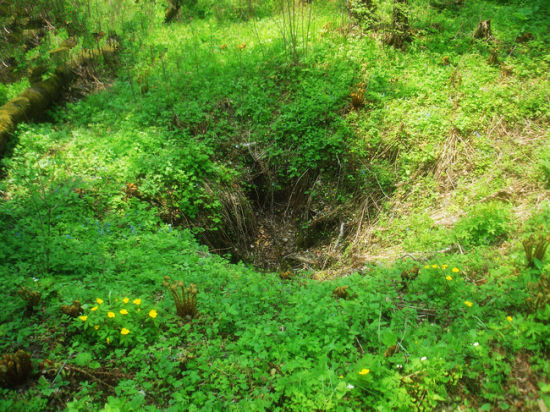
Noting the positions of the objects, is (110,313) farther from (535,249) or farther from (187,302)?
(535,249)

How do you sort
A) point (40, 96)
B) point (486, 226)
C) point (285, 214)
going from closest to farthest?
point (486, 226)
point (285, 214)
point (40, 96)

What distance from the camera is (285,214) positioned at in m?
6.14

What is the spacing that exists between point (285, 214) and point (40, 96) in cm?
579

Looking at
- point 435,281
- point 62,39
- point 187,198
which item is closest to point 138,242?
point 187,198

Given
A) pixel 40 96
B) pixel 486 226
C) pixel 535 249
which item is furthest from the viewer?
pixel 40 96

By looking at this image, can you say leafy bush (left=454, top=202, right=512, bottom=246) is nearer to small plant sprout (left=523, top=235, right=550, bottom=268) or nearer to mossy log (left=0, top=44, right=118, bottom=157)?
small plant sprout (left=523, top=235, right=550, bottom=268)

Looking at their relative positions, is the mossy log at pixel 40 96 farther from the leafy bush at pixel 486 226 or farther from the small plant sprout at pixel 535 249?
the small plant sprout at pixel 535 249

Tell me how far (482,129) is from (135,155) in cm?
547

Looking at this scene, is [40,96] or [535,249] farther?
[40,96]

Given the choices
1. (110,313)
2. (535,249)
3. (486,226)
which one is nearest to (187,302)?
(110,313)

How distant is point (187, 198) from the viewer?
5.19 meters

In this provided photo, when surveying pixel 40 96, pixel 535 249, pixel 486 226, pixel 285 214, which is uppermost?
pixel 40 96

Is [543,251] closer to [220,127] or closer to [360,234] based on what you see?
[360,234]

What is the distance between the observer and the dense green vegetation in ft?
7.92
